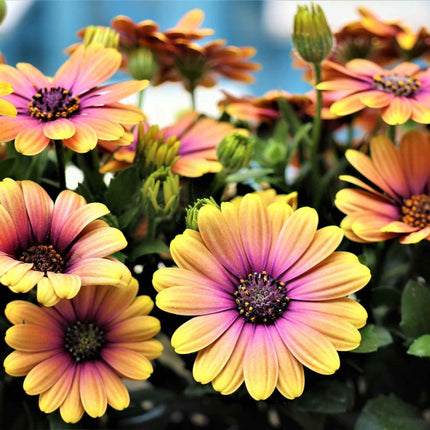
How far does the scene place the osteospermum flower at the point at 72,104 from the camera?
0.35 metres

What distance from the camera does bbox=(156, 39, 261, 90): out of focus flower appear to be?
1.61 ft

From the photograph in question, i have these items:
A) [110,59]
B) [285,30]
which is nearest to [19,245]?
[110,59]

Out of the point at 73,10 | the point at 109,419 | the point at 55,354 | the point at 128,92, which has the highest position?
the point at 128,92

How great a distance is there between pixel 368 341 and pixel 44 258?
0.60 ft

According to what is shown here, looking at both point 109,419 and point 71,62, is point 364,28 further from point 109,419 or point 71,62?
point 109,419

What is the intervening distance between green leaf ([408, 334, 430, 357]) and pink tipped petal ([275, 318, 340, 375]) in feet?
0.25

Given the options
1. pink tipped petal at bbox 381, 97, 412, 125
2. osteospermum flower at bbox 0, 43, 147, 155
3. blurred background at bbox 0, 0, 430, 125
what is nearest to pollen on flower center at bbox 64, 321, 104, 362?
osteospermum flower at bbox 0, 43, 147, 155

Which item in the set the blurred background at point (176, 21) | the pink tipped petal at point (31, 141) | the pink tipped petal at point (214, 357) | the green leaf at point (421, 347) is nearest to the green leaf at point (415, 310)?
the green leaf at point (421, 347)

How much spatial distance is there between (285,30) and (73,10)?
85cm

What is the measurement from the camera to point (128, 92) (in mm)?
381

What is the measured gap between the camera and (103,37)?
1.42 feet

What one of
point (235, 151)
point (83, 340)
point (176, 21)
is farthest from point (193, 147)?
point (176, 21)

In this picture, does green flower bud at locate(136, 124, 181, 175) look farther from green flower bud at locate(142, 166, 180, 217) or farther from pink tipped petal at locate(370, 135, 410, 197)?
pink tipped petal at locate(370, 135, 410, 197)

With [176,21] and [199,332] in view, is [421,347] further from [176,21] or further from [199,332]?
[176,21]
